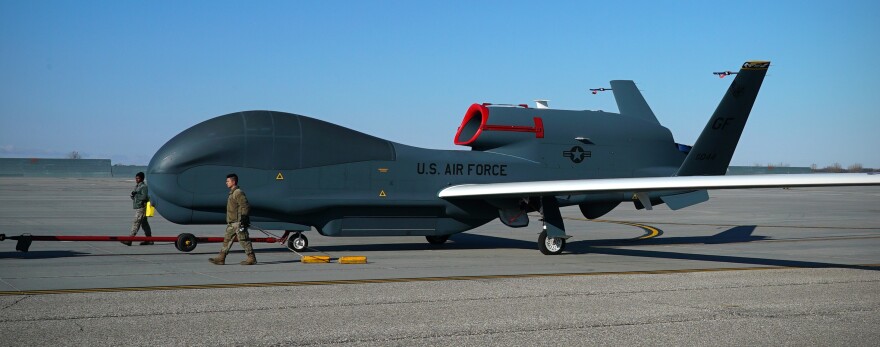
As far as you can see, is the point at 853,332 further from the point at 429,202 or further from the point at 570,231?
the point at 570,231

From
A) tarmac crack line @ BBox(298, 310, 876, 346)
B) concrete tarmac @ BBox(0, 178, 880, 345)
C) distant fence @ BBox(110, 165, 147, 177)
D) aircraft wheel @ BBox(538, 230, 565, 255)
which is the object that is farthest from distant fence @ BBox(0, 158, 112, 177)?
tarmac crack line @ BBox(298, 310, 876, 346)

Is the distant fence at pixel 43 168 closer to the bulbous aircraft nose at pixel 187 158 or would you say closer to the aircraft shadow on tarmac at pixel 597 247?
the aircraft shadow on tarmac at pixel 597 247

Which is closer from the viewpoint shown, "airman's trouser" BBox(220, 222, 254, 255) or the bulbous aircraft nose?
"airman's trouser" BBox(220, 222, 254, 255)

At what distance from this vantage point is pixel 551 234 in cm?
1908

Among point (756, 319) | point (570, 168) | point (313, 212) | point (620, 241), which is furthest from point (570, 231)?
point (756, 319)

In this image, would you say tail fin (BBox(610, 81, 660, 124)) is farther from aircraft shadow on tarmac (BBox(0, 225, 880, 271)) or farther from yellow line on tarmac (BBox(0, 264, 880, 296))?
yellow line on tarmac (BBox(0, 264, 880, 296))

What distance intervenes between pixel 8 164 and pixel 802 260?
104 m

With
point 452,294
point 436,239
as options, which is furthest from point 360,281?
point 436,239

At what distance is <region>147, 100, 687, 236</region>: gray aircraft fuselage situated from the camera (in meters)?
17.5

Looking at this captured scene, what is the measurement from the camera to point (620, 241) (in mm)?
23000

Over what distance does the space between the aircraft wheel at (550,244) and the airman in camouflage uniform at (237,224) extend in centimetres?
630

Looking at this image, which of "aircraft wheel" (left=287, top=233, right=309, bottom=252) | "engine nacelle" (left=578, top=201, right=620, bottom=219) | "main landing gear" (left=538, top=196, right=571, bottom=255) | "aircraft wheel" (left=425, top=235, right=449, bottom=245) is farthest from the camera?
"aircraft wheel" (left=425, top=235, right=449, bottom=245)

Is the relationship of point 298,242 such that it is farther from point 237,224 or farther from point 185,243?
point 237,224

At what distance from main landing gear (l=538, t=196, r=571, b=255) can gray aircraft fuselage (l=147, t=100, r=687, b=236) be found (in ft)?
1.65
